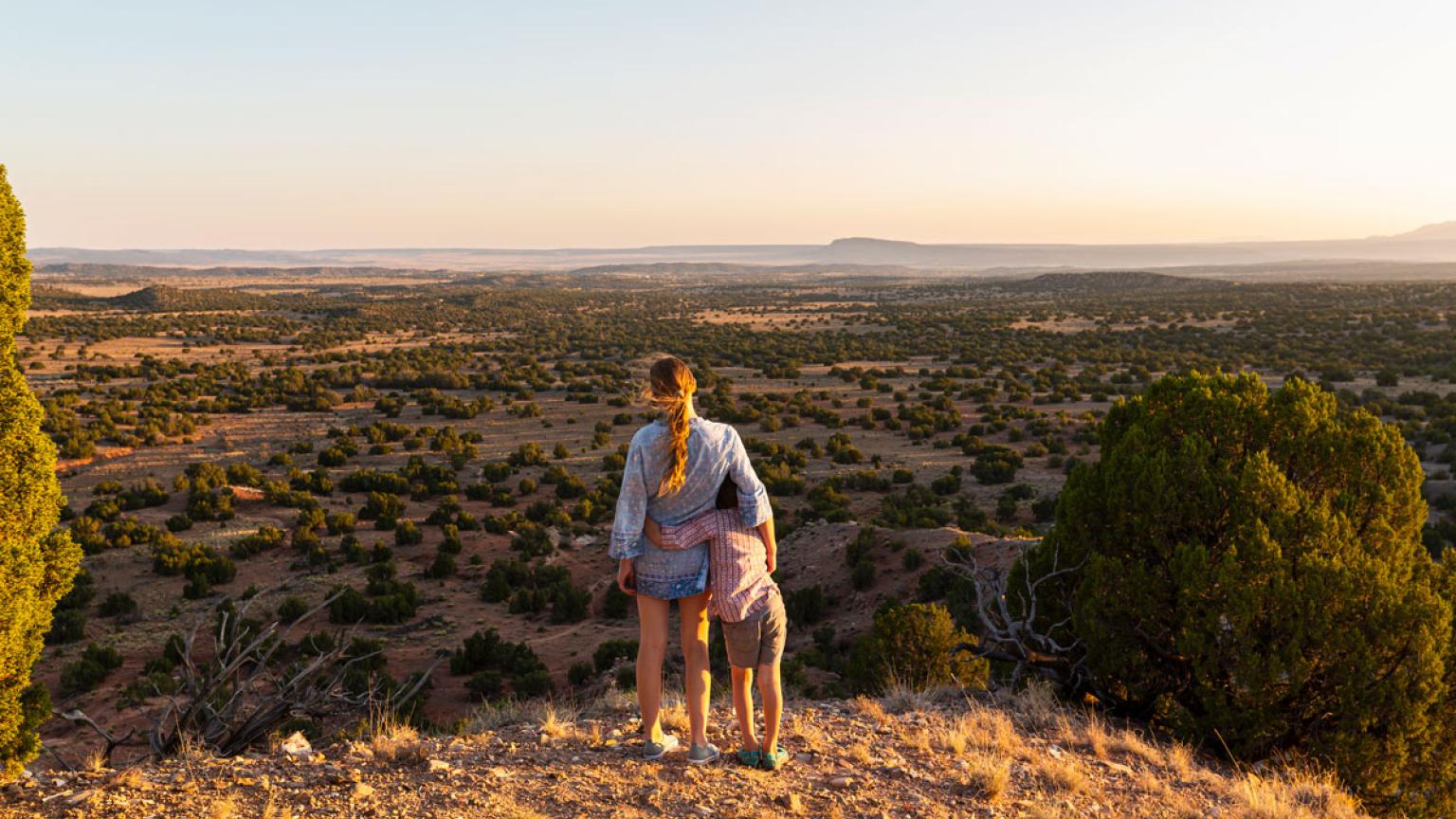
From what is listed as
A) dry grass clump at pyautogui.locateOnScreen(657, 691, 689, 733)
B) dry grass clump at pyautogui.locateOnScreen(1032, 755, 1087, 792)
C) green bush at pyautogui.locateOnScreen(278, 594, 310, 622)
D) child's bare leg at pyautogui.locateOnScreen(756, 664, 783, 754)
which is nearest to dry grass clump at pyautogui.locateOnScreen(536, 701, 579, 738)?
dry grass clump at pyautogui.locateOnScreen(657, 691, 689, 733)

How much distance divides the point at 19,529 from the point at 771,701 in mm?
3581

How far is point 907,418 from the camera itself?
2486 centimetres

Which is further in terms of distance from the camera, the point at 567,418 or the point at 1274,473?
the point at 567,418

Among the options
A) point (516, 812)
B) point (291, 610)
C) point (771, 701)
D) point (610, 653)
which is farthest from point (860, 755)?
point (291, 610)

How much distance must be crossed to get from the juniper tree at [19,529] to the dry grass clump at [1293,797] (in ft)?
19.1

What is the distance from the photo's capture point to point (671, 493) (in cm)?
367

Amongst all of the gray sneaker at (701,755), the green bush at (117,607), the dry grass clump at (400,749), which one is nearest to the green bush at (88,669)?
the green bush at (117,607)

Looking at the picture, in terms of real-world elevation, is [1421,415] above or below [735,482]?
below

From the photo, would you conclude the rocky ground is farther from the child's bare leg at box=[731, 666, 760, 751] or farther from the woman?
the woman

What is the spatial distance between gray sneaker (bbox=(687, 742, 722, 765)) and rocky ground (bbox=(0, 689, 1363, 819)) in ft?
0.15

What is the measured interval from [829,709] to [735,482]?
8.41 feet

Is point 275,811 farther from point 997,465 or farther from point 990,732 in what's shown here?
point 997,465

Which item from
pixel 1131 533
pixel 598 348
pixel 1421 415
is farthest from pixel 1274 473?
pixel 598 348

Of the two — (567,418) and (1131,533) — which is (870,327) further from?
(1131,533)
